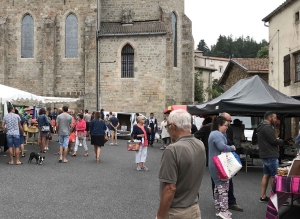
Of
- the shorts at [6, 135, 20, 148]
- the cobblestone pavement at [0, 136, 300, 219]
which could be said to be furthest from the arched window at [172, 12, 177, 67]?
the shorts at [6, 135, 20, 148]

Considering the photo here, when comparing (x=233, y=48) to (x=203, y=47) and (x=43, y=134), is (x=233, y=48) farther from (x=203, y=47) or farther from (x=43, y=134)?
(x=43, y=134)

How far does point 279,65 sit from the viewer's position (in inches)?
880

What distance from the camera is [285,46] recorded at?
2139 centimetres

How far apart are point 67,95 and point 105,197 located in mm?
22246

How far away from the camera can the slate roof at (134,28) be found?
92.7 feet

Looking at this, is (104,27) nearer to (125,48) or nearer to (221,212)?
(125,48)

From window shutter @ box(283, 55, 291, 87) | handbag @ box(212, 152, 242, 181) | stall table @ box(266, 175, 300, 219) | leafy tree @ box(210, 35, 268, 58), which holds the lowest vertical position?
stall table @ box(266, 175, 300, 219)

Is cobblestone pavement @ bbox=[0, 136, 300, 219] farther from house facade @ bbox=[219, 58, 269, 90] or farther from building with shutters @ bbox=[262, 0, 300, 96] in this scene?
house facade @ bbox=[219, 58, 269, 90]

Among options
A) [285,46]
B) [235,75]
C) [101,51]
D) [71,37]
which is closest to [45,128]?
[285,46]

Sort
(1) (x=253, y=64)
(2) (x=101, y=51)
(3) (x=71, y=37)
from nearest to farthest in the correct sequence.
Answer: (2) (x=101, y=51) < (3) (x=71, y=37) < (1) (x=253, y=64)

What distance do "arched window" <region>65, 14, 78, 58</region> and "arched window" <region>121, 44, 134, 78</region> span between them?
357 centimetres

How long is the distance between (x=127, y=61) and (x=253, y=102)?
18.7m

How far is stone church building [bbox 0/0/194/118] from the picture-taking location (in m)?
28.4

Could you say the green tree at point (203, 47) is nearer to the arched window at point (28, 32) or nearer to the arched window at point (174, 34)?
the arched window at point (174, 34)
